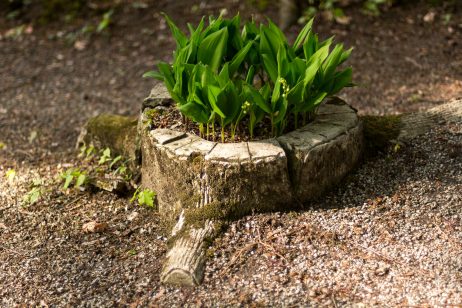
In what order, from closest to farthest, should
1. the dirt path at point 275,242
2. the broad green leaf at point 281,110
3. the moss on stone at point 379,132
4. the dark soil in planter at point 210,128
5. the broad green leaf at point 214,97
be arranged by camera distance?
the dirt path at point 275,242, the broad green leaf at point 214,97, the broad green leaf at point 281,110, the dark soil in planter at point 210,128, the moss on stone at point 379,132

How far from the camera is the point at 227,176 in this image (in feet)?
10.2

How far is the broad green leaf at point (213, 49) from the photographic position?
10.9 feet

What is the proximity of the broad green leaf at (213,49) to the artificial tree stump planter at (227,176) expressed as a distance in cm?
41

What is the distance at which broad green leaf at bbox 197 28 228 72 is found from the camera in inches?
131

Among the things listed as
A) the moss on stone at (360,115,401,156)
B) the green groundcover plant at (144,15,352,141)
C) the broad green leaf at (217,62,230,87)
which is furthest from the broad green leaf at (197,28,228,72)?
the moss on stone at (360,115,401,156)

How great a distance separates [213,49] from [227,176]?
2.37ft

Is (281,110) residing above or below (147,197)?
above

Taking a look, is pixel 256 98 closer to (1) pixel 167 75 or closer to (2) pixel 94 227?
(1) pixel 167 75

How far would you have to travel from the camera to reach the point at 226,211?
321cm

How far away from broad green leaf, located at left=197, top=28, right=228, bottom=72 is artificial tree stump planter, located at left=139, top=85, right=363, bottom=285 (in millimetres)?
411

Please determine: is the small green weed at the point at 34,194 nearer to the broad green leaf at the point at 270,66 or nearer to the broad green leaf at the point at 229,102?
the broad green leaf at the point at 229,102

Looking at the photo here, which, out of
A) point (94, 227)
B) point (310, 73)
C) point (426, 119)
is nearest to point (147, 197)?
point (94, 227)

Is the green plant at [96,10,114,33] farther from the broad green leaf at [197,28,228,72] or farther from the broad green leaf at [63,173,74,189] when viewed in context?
the broad green leaf at [197,28,228,72]

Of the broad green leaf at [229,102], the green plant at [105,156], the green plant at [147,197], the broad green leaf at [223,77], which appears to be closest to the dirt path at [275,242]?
the green plant at [147,197]
